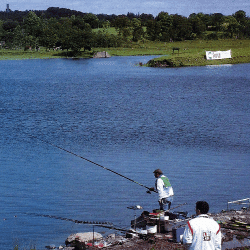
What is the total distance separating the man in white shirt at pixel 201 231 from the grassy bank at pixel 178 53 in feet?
384

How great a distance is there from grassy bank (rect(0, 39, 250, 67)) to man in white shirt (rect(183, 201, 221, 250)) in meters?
117

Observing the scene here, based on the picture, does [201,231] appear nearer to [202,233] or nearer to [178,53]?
[202,233]

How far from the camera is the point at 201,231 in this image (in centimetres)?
956

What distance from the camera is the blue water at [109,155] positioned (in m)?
22.7

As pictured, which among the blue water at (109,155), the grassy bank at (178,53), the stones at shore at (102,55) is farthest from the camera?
the stones at shore at (102,55)

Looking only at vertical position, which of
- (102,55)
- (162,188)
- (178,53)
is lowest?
(162,188)

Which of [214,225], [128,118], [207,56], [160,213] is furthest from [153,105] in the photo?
[207,56]

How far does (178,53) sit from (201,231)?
13493 cm

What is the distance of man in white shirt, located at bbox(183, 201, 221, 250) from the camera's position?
9.55 metres

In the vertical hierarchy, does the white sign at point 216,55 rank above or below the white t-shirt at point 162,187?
above

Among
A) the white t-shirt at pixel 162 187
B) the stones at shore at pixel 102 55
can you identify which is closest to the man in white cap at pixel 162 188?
the white t-shirt at pixel 162 187

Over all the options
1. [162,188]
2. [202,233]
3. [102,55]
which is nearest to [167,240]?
[162,188]

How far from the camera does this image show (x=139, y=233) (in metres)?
16.0

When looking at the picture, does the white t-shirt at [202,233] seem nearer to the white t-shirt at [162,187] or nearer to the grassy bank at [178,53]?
the white t-shirt at [162,187]
